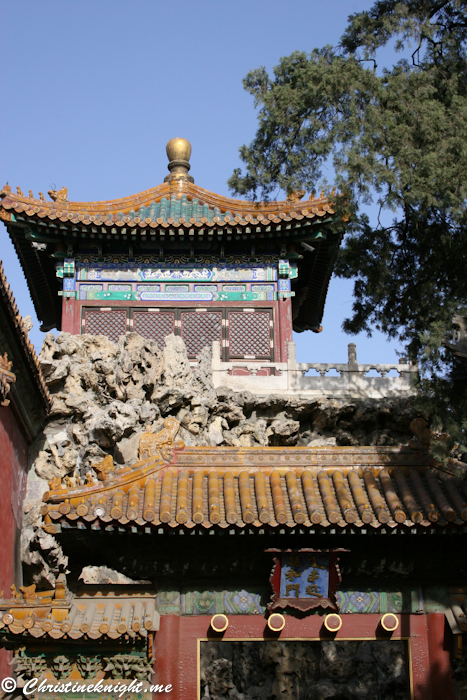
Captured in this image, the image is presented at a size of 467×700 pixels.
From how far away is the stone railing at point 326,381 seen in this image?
18.4 metres

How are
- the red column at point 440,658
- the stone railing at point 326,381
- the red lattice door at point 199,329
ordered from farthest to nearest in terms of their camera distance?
the red lattice door at point 199,329
the stone railing at point 326,381
the red column at point 440,658

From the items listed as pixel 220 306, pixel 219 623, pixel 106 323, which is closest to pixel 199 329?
pixel 220 306

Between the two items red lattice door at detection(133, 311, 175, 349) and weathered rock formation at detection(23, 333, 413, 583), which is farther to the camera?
red lattice door at detection(133, 311, 175, 349)

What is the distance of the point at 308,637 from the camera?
33.8ft

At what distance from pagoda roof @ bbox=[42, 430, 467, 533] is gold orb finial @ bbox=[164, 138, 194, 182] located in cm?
1322

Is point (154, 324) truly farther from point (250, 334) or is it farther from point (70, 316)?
point (250, 334)

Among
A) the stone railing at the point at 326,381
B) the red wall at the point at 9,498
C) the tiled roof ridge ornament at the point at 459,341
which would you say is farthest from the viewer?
the stone railing at the point at 326,381

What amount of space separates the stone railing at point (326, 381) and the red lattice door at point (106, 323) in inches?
97.0

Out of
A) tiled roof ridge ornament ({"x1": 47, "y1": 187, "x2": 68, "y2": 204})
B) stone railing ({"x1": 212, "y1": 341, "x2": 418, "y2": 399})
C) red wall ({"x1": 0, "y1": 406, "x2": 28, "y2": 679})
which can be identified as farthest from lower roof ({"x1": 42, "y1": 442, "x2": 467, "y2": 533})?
tiled roof ridge ornament ({"x1": 47, "y1": 187, "x2": 68, "y2": 204})

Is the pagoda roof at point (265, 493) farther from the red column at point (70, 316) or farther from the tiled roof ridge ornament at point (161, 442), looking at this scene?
the red column at point (70, 316)

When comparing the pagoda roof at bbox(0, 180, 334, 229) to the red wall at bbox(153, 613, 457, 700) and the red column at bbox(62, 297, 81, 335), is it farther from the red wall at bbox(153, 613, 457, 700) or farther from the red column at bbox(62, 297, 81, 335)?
the red wall at bbox(153, 613, 457, 700)

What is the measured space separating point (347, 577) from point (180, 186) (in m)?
14.3

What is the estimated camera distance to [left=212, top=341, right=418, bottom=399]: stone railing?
18.4 m

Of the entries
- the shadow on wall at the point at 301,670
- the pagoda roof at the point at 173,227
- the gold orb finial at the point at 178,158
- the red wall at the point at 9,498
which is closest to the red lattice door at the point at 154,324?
the pagoda roof at the point at 173,227
